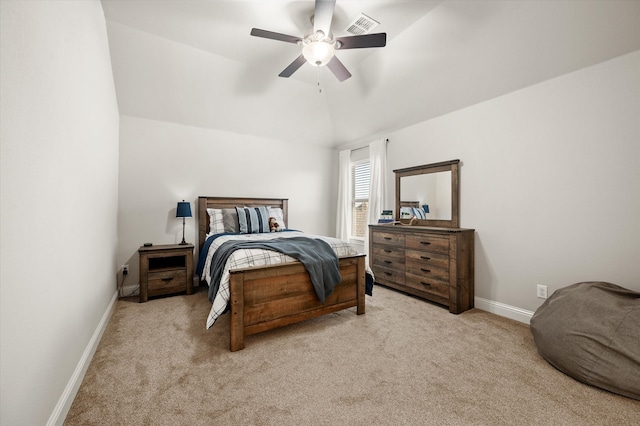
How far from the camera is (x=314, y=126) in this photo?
481cm

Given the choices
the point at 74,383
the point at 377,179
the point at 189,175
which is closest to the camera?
the point at 74,383

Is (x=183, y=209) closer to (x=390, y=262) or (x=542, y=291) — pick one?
(x=390, y=262)

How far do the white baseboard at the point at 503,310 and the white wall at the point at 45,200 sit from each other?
352 cm

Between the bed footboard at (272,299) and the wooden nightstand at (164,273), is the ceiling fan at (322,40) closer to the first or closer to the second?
the bed footboard at (272,299)

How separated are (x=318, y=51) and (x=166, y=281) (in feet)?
10.3

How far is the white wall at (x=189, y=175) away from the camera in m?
3.60

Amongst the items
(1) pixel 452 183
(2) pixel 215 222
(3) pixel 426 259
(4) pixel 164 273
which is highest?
(1) pixel 452 183

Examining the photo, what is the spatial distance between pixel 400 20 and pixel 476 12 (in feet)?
2.22

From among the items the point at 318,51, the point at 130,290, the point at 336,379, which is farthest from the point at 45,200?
the point at 130,290

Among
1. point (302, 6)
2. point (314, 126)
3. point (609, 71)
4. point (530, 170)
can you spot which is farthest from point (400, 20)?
point (314, 126)

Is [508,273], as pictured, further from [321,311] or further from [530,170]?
[321,311]

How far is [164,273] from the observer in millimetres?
3355

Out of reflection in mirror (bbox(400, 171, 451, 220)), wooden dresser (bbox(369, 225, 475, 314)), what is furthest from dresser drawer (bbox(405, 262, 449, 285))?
reflection in mirror (bbox(400, 171, 451, 220))

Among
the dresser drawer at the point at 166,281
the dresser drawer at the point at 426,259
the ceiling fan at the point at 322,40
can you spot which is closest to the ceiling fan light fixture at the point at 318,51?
the ceiling fan at the point at 322,40
